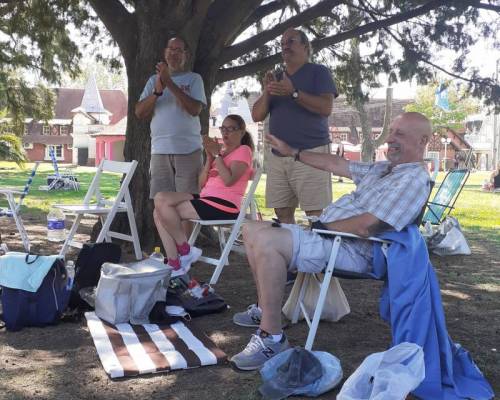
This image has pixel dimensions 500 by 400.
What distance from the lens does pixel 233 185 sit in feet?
16.1

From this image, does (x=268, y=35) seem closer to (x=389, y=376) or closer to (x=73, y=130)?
(x=389, y=376)

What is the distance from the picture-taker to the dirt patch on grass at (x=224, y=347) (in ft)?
9.63

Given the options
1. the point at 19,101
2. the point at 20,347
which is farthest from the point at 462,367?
the point at 19,101

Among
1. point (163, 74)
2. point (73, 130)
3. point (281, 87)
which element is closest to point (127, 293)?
point (281, 87)

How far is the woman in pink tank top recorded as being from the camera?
4730 millimetres

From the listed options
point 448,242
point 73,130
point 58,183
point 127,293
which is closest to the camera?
point 127,293

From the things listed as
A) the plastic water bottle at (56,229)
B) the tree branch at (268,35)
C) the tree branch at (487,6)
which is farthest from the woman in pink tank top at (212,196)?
the tree branch at (487,6)

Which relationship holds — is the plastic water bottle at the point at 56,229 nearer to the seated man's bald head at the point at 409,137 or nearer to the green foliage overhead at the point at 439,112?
the seated man's bald head at the point at 409,137

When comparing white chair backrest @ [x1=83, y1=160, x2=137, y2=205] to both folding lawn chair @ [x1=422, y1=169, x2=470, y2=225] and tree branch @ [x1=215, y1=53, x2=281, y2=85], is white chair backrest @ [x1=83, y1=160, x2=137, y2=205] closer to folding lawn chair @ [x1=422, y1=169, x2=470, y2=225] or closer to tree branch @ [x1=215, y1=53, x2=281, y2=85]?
tree branch @ [x1=215, y1=53, x2=281, y2=85]

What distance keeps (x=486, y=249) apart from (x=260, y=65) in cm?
355

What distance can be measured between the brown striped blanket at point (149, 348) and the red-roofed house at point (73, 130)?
50.2 metres

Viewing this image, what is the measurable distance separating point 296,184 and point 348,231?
1.41 meters

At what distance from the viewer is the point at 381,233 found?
10.5ft

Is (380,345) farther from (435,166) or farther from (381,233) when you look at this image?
(435,166)
